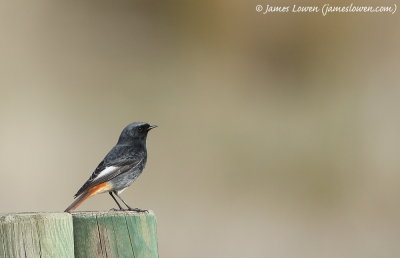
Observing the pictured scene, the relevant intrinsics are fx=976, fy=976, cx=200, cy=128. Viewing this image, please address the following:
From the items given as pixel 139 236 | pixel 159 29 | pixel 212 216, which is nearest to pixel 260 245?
pixel 212 216

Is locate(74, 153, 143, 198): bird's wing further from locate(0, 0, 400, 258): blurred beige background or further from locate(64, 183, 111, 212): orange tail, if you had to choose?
locate(0, 0, 400, 258): blurred beige background

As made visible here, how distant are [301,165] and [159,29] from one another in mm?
3211

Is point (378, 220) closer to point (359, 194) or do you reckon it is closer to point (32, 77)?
point (359, 194)

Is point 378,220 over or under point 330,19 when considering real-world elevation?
under

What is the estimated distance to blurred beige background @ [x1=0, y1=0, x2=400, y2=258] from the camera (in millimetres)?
→ 14070

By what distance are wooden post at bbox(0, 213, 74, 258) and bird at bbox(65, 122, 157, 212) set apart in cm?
217

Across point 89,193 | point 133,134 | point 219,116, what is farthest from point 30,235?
point 219,116

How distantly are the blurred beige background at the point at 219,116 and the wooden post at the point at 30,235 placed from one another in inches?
340

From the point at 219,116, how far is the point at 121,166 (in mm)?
7979

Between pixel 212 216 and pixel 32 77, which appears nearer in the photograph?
pixel 212 216

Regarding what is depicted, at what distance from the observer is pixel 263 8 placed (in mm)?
15453

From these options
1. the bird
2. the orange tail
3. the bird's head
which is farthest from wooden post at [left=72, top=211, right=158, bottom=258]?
the bird's head

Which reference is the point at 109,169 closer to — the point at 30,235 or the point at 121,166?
the point at 121,166

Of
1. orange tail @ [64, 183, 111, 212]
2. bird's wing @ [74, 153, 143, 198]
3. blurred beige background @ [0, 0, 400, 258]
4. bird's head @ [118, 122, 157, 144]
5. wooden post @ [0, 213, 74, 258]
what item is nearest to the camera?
wooden post @ [0, 213, 74, 258]
